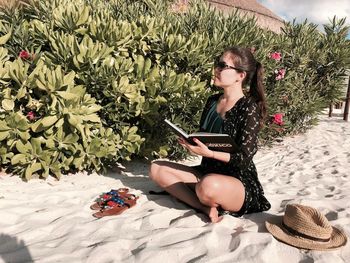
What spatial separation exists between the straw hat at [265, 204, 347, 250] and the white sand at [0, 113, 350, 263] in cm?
5

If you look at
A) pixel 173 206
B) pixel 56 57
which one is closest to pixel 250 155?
pixel 173 206

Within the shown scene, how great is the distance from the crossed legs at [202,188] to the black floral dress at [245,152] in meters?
0.11

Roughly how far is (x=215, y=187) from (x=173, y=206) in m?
0.65

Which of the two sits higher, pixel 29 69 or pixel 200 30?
pixel 200 30

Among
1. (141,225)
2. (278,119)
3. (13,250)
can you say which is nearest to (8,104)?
(13,250)

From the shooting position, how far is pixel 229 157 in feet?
9.49

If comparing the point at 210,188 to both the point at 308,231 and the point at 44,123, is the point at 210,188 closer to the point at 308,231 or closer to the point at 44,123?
the point at 308,231

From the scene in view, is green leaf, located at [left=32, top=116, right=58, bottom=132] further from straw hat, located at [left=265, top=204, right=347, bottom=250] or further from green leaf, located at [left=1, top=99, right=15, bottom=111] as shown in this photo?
straw hat, located at [left=265, top=204, right=347, bottom=250]

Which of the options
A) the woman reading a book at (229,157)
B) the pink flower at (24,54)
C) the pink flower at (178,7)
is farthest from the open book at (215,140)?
the pink flower at (178,7)

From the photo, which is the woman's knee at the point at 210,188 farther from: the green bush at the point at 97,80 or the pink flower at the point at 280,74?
the pink flower at the point at 280,74

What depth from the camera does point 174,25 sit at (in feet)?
16.2

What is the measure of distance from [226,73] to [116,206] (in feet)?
4.82

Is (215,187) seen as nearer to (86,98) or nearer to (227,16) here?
(86,98)

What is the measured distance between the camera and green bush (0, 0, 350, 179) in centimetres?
374
